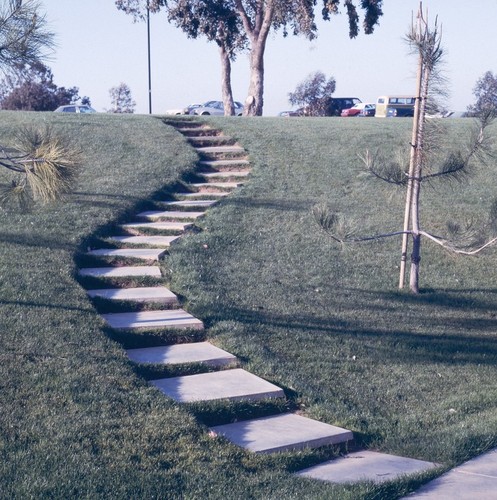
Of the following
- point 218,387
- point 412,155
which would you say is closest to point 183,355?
point 218,387

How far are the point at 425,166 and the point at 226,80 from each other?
23231 millimetres

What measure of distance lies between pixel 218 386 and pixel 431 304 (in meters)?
3.56

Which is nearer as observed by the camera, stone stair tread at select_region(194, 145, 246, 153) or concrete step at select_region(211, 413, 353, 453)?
concrete step at select_region(211, 413, 353, 453)

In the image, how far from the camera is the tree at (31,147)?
5.49 m

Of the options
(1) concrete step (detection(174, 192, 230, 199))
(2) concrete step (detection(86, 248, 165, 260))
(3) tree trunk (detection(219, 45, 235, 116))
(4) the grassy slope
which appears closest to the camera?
(4) the grassy slope

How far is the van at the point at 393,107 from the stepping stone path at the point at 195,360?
23404mm

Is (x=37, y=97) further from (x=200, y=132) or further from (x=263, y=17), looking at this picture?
(x=200, y=132)

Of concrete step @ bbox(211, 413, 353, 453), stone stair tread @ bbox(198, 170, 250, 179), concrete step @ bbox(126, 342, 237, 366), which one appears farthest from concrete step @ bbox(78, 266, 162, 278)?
stone stair tread @ bbox(198, 170, 250, 179)

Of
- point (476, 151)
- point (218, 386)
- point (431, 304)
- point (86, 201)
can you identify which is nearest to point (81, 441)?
point (218, 386)

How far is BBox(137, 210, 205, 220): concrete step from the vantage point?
10391 millimetres

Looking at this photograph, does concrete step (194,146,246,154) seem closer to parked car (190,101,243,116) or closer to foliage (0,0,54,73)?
foliage (0,0,54,73)

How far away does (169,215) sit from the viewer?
1050 centimetres

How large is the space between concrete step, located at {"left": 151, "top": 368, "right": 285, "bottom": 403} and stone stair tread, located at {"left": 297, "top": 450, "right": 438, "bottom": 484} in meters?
0.90

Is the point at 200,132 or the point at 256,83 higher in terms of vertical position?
the point at 256,83
